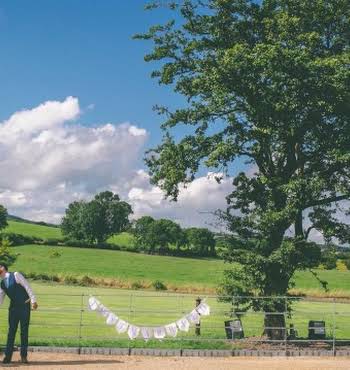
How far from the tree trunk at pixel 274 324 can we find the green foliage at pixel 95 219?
376ft

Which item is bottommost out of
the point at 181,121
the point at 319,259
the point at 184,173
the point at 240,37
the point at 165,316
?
the point at 165,316

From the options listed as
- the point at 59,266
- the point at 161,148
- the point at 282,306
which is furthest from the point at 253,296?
the point at 59,266

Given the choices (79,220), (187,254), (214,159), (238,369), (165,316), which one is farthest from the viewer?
(79,220)

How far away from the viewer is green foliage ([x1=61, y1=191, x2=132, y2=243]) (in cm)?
13888

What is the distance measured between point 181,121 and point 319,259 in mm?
7683

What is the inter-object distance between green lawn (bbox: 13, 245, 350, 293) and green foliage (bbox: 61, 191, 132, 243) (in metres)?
27.3

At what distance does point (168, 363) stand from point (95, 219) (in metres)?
122

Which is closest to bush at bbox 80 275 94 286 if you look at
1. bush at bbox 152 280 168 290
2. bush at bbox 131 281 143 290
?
bush at bbox 131 281 143 290

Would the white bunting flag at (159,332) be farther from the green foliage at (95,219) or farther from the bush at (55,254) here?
the green foliage at (95,219)

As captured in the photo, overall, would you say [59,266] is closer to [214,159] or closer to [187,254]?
[187,254]

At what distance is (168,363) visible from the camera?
17.9 m

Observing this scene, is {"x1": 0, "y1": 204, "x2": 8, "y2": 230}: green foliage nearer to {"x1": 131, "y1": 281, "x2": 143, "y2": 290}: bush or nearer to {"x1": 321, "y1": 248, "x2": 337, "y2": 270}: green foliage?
{"x1": 131, "y1": 281, "x2": 143, "y2": 290}: bush

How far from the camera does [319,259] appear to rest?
24.9 metres

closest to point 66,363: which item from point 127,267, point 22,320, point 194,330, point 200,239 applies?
point 22,320
